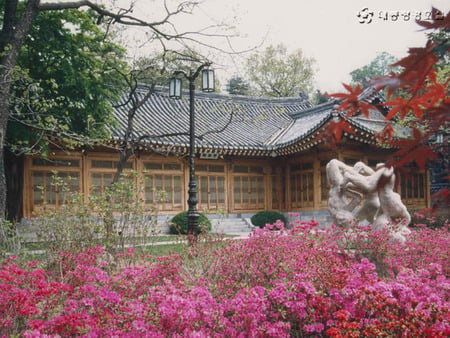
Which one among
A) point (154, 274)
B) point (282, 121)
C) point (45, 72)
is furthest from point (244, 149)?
point (154, 274)

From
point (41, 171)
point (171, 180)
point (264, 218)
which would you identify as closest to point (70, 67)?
point (41, 171)

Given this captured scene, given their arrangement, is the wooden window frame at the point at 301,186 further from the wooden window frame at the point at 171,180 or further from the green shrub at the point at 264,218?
the wooden window frame at the point at 171,180

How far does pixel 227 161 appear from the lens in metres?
18.0

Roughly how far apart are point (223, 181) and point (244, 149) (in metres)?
1.72

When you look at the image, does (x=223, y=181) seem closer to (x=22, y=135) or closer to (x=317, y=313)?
(x=22, y=135)

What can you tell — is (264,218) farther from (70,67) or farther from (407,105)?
(407,105)

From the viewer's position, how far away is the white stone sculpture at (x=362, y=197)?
7.95 metres

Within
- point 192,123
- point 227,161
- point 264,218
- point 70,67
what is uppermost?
point 70,67

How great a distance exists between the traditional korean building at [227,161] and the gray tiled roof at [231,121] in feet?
0.16

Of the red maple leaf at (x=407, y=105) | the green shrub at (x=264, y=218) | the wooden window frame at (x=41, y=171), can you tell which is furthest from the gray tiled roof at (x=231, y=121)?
the red maple leaf at (x=407, y=105)

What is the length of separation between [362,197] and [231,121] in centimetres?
1165

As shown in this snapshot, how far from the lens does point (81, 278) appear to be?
14.0 feet

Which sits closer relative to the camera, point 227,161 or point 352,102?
point 352,102

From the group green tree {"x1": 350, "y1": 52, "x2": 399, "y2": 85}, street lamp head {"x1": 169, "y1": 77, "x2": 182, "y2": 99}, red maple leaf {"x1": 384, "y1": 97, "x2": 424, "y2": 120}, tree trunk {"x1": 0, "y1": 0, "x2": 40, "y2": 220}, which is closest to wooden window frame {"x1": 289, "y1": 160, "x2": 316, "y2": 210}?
street lamp head {"x1": 169, "y1": 77, "x2": 182, "y2": 99}
